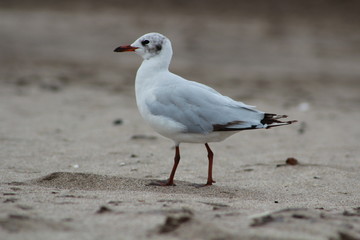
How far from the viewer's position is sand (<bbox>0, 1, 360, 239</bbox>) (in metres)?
3.13

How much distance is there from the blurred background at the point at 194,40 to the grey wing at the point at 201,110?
5861 mm

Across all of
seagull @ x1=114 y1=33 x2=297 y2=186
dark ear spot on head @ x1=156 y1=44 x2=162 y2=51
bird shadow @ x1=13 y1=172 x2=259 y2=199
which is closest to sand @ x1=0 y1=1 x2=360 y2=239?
bird shadow @ x1=13 y1=172 x2=259 y2=199

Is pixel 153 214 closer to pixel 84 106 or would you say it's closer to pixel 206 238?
pixel 206 238

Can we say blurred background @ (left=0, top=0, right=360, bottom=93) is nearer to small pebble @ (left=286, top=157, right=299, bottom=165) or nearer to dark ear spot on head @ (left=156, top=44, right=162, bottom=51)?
small pebble @ (left=286, top=157, right=299, bottom=165)

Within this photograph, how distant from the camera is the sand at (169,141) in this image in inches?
123

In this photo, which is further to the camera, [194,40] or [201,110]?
[194,40]

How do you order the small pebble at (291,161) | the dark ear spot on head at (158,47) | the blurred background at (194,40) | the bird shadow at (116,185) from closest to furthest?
the bird shadow at (116,185) → the dark ear spot on head at (158,47) → the small pebble at (291,161) → the blurred background at (194,40)

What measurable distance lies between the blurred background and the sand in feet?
0.19

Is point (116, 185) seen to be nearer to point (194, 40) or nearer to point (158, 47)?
point (158, 47)

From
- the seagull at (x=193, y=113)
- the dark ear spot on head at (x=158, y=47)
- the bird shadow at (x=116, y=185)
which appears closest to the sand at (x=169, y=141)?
the bird shadow at (x=116, y=185)

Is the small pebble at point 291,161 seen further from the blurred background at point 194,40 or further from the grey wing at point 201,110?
the blurred background at point 194,40

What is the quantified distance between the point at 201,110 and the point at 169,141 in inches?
89.5

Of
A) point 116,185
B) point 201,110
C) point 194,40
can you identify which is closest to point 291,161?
point 201,110

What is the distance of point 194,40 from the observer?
15398 mm
